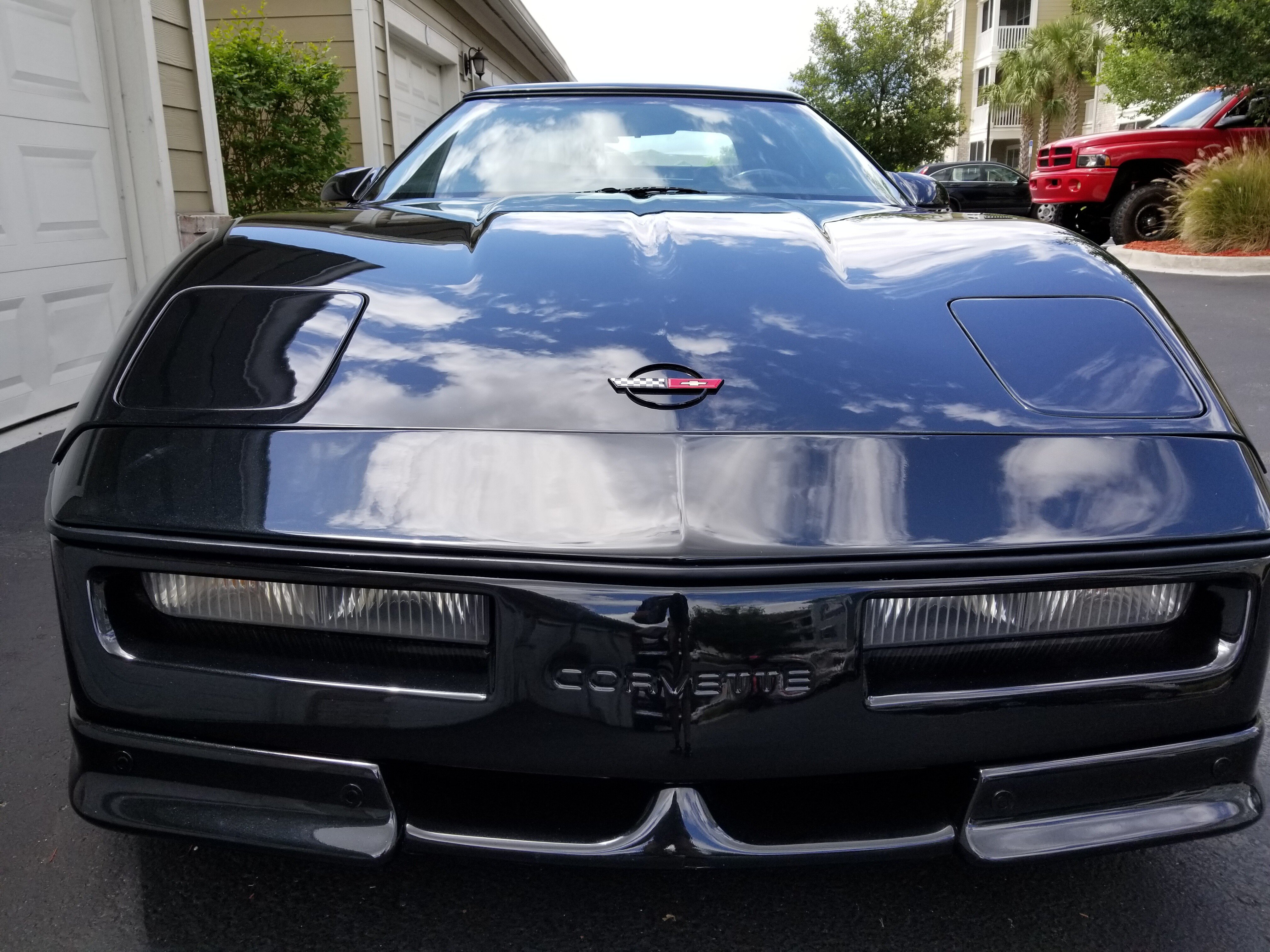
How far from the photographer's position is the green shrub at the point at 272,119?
6.46 meters

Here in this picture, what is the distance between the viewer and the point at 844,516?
1137 mm

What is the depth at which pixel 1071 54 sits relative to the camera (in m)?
30.9

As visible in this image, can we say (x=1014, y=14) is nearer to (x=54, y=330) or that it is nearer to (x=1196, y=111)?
(x=1196, y=111)

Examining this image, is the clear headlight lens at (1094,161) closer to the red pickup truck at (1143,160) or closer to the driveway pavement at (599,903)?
the red pickup truck at (1143,160)

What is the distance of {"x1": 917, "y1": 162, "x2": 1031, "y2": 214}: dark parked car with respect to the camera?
17.5 m

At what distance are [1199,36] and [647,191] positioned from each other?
12.1 meters

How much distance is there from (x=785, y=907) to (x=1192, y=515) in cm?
78

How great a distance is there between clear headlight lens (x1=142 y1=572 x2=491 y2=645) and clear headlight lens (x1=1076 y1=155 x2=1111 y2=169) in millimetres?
12204

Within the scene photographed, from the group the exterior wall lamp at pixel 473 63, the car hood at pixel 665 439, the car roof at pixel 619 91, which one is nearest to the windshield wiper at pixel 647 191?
the car roof at pixel 619 91

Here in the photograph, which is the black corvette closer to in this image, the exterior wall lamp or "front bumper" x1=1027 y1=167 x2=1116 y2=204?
the exterior wall lamp

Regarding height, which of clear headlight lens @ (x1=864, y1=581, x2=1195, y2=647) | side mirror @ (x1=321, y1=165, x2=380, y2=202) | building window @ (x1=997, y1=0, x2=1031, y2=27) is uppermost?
building window @ (x1=997, y1=0, x2=1031, y2=27)

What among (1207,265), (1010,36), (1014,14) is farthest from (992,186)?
(1014,14)

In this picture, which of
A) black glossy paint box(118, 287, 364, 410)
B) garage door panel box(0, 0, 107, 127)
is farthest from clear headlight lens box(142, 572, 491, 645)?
garage door panel box(0, 0, 107, 127)

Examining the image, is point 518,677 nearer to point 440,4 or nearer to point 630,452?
point 630,452
